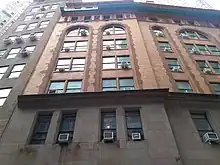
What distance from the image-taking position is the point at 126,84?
1585 centimetres

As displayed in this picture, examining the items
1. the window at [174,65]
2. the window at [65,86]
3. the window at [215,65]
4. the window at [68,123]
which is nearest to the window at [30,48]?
the window at [65,86]

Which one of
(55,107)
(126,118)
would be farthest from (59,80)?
(126,118)

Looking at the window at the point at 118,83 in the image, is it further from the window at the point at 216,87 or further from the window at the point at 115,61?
the window at the point at 216,87

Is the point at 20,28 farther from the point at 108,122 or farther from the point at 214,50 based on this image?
the point at 214,50

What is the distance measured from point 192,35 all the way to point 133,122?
1415cm

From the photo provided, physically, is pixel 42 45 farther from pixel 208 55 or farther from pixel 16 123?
pixel 208 55

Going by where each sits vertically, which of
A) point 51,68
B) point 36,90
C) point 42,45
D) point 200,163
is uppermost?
point 42,45

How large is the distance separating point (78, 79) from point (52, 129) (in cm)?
468

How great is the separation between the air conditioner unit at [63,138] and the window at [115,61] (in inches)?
274

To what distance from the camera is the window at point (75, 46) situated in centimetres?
1967

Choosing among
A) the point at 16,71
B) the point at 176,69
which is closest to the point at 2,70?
the point at 16,71

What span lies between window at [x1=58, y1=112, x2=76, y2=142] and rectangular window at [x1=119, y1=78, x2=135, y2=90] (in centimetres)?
368

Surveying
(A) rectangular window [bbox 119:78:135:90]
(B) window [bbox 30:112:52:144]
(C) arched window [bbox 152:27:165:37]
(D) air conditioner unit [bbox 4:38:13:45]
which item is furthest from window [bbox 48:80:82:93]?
(C) arched window [bbox 152:27:165:37]

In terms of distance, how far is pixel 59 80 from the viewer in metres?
16.3
